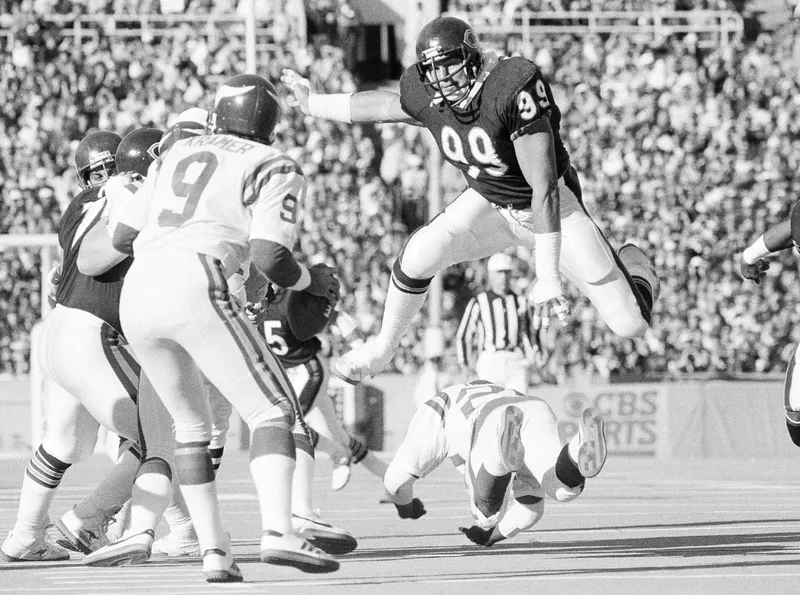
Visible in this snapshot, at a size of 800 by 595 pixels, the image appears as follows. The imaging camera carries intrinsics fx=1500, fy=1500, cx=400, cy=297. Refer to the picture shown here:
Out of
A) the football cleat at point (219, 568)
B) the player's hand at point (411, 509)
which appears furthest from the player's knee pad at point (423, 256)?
the football cleat at point (219, 568)

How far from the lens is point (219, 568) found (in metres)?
5.76

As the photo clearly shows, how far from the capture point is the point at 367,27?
982 inches

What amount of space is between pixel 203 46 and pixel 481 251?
48.5 ft

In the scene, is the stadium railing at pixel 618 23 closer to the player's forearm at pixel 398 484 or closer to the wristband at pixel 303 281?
the player's forearm at pixel 398 484

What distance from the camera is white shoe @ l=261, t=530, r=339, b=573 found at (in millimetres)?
5598

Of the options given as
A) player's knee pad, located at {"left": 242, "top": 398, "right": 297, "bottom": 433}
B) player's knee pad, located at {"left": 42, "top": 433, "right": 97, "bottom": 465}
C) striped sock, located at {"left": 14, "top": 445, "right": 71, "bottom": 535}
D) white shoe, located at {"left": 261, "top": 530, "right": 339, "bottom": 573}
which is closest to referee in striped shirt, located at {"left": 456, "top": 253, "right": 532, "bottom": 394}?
player's knee pad, located at {"left": 42, "top": 433, "right": 97, "bottom": 465}

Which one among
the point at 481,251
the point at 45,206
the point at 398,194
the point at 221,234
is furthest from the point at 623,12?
the point at 221,234

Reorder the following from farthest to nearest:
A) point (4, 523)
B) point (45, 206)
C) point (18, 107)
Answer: point (18, 107) < point (45, 206) < point (4, 523)

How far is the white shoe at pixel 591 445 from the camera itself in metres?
6.92

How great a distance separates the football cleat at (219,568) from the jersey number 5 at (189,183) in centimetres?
130

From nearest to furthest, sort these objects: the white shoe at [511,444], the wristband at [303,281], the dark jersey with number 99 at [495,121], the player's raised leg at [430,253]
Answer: the wristband at [303,281]
the white shoe at [511,444]
the dark jersey with number 99 at [495,121]
the player's raised leg at [430,253]

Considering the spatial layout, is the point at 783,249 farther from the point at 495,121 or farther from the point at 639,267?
the point at 495,121

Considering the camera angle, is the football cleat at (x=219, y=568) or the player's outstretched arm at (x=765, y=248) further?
the player's outstretched arm at (x=765, y=248)

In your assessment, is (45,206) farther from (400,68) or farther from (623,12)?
(623,12)
